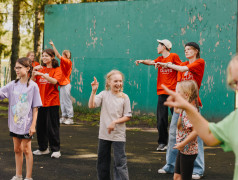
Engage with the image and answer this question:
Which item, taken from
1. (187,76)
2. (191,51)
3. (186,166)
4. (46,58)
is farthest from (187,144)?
(46,58)

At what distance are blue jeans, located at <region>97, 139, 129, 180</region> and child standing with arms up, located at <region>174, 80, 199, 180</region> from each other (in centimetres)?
61

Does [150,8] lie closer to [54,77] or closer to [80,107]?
[80,107]

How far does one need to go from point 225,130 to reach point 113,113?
252 cm

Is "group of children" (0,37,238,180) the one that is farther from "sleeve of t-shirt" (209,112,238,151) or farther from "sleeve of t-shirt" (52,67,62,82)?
"sleeve of t-shirt" (209,112,238,151)

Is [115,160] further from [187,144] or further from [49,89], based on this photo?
[49,89]

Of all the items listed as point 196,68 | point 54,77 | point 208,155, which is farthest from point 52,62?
point 208,155

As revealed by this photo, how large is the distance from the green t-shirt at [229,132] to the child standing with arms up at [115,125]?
234 cm

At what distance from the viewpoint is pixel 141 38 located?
43.5ft

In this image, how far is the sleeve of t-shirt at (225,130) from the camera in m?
2.56

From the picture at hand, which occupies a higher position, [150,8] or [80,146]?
[150,8]

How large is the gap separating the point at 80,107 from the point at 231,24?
554 cm

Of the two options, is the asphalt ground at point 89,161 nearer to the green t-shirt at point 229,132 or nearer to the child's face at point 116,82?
the child's face at point 116,82

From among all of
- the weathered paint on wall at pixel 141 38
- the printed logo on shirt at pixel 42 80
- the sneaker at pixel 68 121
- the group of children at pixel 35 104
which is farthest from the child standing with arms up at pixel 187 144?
the weathered paint on wall at pixel 141 38

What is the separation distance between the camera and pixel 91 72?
14.1 metres
